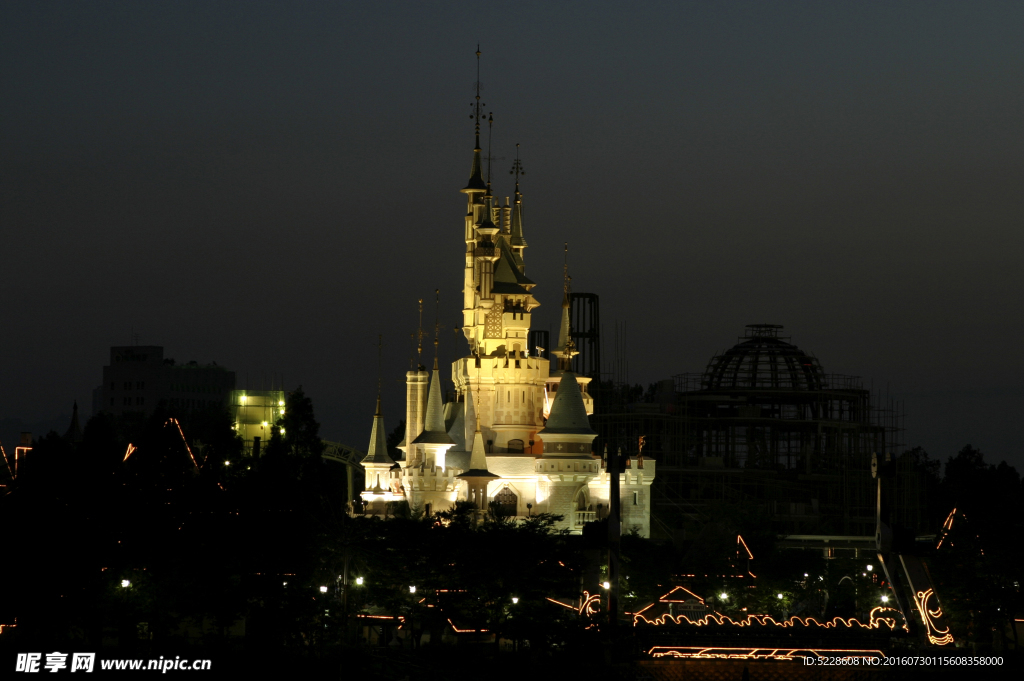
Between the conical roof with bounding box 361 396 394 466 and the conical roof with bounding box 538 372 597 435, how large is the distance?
1003cm

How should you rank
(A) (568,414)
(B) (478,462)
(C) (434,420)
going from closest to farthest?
(B) (478,462) → (A) (568,414) → (C) (434,420)

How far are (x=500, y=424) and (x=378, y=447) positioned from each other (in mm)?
7458

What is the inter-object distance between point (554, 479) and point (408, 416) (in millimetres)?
10833

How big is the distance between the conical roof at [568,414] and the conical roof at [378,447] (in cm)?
1003

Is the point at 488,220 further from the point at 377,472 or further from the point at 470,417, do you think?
the point at 377,472

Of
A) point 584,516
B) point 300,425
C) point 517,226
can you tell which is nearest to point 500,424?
point 584,516

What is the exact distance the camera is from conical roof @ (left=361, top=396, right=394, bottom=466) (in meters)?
97.4

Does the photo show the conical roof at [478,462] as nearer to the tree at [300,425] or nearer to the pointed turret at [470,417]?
the pointed turret at [470,417]

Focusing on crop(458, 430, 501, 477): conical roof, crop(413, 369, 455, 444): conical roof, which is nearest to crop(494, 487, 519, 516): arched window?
crop(458, 430, 501, 477): conical roof

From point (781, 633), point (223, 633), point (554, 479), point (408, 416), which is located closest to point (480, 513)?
point (554, 479)

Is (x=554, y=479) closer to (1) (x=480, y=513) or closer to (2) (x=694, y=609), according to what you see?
(1) (x=480, y=513)

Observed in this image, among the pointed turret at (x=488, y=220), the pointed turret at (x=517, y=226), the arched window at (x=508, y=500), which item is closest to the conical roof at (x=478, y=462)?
the arched window at (x=508, y=500)

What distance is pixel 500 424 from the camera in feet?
324

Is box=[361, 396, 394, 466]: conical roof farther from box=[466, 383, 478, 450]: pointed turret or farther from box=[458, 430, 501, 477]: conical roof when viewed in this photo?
box=[458, 430, 501, 477]: conical roof
